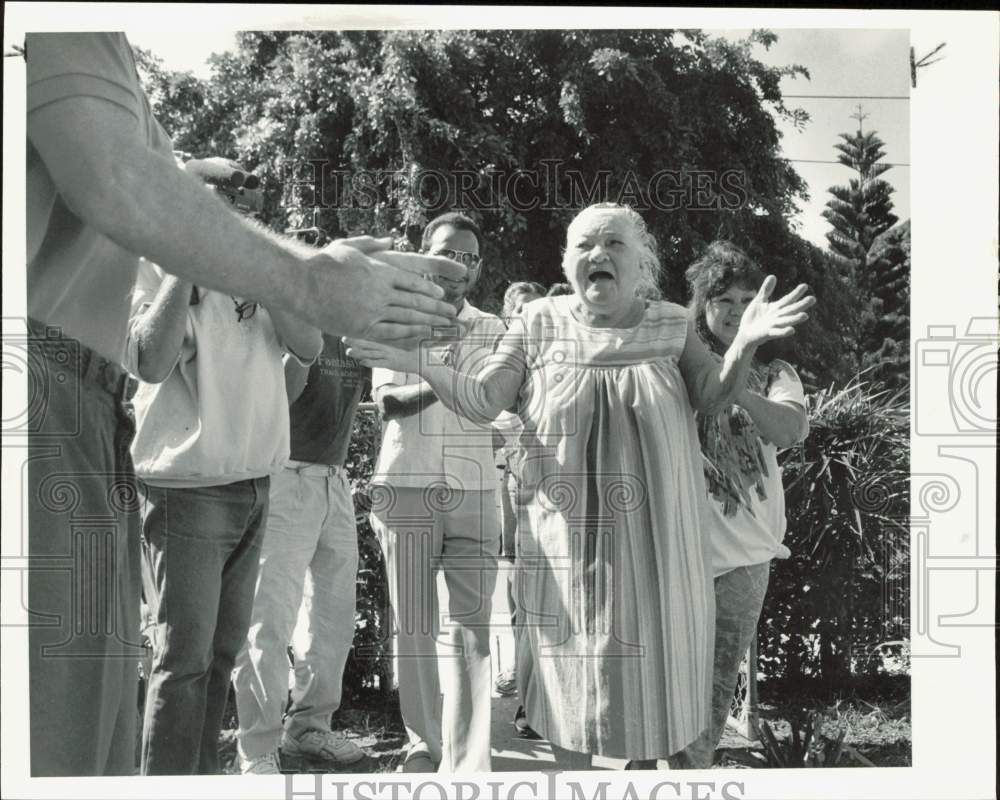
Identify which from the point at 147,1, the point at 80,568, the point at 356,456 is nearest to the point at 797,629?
the point at 356,456

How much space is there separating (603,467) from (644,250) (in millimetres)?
654

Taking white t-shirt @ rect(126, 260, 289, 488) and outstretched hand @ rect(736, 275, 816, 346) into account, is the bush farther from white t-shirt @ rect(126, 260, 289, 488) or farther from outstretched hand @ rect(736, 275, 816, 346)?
outstretched hand @ rect(736, 275, 816, 346)

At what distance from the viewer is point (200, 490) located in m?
3.09

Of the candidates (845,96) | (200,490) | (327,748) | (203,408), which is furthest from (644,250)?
(327,748)

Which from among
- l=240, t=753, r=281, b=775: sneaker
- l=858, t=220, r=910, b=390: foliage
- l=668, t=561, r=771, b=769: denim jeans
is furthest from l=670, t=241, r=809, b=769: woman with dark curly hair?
l=240, t=753, r=281, b=775: sneaker

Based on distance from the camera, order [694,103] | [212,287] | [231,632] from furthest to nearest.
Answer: [694,103]
[231,632]
[212,287]

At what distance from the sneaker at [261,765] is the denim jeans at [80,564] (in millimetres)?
383

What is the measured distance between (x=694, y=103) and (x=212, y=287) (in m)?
1.94

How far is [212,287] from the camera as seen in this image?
201 cm

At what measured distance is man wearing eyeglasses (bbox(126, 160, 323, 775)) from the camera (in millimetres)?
3041

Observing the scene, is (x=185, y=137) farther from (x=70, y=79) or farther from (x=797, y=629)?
(x=797, y=629)

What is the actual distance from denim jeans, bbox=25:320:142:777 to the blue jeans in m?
0.09

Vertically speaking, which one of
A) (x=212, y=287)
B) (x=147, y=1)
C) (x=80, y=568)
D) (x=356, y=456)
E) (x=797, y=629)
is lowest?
(x=797, y=629)

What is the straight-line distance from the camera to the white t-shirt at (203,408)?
307 centimetres
